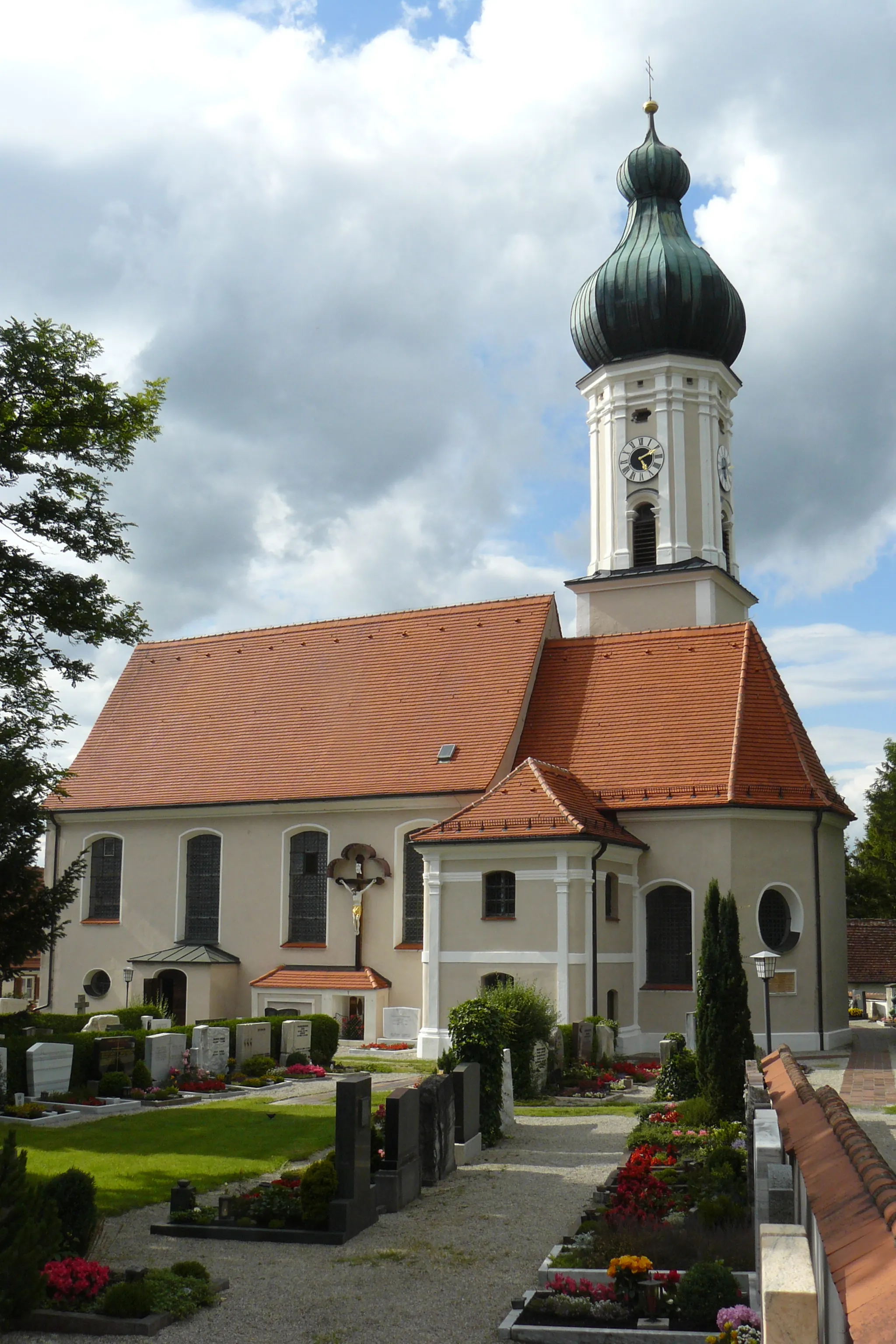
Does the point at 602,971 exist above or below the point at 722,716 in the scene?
below

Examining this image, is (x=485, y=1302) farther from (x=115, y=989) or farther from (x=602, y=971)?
(x=115, y=989)

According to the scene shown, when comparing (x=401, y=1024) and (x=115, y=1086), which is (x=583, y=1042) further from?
(x=115, y=1086)

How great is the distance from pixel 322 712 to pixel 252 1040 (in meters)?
12.7

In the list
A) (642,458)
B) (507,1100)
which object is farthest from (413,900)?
(642,458)

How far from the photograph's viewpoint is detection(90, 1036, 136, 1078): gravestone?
2222 cm

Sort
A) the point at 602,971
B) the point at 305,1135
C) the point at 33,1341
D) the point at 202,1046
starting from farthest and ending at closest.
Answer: the point at 602,971
the point at 202,1046
the point at 305,1135
the point at 33,1341

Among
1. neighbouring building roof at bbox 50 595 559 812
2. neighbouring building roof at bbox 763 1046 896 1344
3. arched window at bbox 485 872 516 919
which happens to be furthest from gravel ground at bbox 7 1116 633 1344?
neighbouring building roof at bbox 50 595 559 812

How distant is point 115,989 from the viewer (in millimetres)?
36125

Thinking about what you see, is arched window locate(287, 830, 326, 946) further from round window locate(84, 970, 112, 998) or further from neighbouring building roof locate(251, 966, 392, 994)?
round window locate(84, 970, 112, 998)

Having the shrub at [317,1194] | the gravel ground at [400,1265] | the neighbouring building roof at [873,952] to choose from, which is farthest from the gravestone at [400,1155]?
the neighbouring building roof at [873,952]

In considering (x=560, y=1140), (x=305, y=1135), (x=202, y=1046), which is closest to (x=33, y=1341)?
(x=305, y=1135)

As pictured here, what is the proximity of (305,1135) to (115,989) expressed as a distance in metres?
20.4

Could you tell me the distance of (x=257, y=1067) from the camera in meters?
24.9

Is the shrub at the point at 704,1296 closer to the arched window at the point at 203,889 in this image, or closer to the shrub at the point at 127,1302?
the shrub at the point at 127,1302
